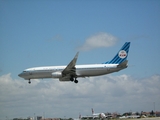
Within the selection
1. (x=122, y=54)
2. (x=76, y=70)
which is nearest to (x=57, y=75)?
(x=76, y=70)

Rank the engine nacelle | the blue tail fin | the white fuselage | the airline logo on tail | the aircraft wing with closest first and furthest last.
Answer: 1. the white fuselage
2. the aircraft wing
3. the engine nacelle
4. the blue tail fin
5. the airline logo on tail

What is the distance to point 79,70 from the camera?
77062mm

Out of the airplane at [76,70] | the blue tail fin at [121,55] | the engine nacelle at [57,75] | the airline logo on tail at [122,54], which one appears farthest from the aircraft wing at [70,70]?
the airline logo on tail at [122,54]

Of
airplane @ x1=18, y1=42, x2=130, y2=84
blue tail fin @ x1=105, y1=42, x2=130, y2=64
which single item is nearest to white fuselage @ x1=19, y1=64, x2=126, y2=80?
airplane @ x1=18, y1=42, x2=130, y2=84

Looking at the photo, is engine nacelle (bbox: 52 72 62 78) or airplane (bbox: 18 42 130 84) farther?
engine nacelle (bbox: 52 72 62 78)

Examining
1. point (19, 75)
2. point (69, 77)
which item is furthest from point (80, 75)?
point (19, 75)

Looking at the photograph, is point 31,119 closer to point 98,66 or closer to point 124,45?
point 98,66

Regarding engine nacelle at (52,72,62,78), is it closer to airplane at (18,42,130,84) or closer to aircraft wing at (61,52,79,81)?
airplane at (18,42,130,84)

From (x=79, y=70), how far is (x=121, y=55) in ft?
39.1

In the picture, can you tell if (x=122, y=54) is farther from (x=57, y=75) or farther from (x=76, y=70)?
(x=57, y=75)

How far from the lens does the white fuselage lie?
245ft

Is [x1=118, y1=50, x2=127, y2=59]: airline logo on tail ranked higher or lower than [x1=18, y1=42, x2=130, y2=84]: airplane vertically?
higher

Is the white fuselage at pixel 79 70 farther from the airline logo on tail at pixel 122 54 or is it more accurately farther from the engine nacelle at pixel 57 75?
the airline logo on tail at pixel 122 54

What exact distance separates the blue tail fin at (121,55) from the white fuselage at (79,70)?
468 cm
